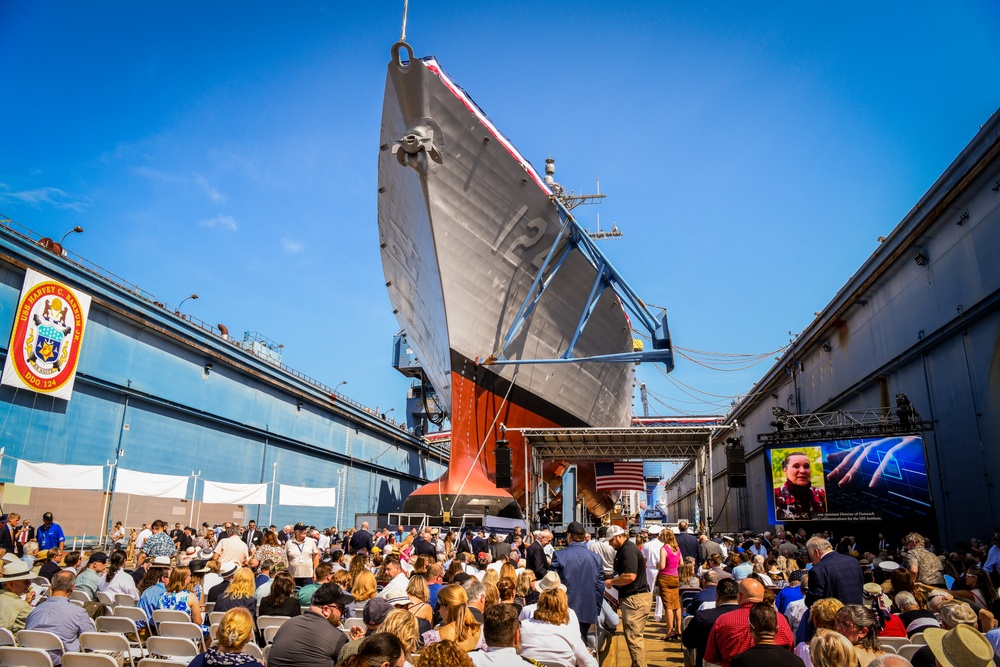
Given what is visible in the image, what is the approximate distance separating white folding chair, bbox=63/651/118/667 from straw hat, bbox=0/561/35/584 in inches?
76.8

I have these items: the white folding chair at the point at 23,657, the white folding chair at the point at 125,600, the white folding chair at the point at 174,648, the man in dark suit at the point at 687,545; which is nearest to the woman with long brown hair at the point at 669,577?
the man in dark suit at the point at 687,545

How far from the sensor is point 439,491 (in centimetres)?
2253

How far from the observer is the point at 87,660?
4.14 m

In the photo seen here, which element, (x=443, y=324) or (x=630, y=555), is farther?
(x=443, y=324)

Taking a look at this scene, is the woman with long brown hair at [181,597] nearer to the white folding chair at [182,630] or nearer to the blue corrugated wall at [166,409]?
the white folding chair at [182,630]

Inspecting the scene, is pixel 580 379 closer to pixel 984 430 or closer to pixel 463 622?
pixel 984 430

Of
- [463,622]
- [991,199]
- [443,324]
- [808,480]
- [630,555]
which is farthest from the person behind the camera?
[443,324]

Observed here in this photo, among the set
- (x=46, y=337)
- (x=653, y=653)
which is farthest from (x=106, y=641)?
(x=46, y=337)

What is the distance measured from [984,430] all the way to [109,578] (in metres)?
16.4

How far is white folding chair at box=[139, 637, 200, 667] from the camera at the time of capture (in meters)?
4.68

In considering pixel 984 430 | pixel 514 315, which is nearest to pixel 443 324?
pixel 514 315

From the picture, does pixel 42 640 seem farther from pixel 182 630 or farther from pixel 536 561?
pixel 536 561

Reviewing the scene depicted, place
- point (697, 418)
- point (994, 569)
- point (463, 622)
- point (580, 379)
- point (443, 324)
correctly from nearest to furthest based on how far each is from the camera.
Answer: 1. point (463, 622)
2. point (994, 569)
3. point (443, 324)
4. point (580, 379)
5. point (697, 418)

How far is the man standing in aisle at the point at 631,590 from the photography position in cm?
718
